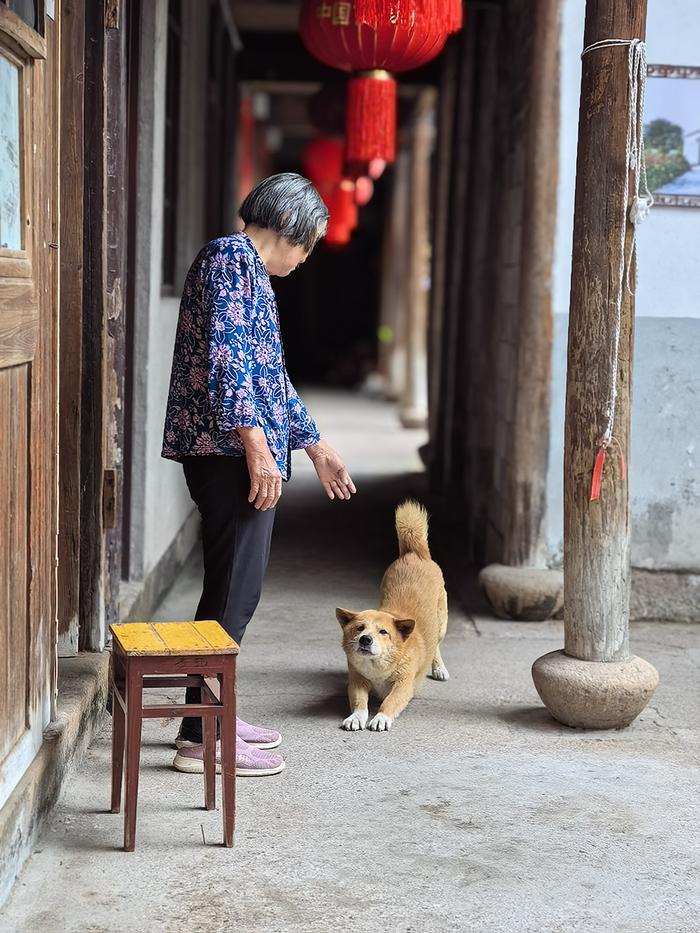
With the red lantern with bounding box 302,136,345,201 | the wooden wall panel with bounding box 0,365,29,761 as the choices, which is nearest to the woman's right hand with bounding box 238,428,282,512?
the wooden wall panel with bounding box 0,365,29,761

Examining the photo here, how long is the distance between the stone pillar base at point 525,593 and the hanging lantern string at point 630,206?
153 cm

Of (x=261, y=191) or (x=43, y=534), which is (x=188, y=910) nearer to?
(x=43, y=534)

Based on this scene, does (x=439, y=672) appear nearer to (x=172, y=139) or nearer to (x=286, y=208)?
(x=286, y=208)

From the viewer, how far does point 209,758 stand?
329 cm

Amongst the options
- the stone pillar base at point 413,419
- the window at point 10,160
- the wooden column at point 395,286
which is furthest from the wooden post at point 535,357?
the wooden column at point 395,286

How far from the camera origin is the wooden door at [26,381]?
Result: 110 inches

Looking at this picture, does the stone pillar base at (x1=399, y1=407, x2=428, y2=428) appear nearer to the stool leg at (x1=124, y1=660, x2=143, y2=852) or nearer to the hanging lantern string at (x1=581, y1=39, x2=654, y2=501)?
the hanging lantern string at (x1=581, y1=39, x2=654, y2=501)

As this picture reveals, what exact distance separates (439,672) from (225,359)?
1893 mm

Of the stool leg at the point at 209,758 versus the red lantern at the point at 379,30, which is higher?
the red lantern at the point at 379,30

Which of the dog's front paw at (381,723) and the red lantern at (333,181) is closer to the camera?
the dog's front paw at (381,723)

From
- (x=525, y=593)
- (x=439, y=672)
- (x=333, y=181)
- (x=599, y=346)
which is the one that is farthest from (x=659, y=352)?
(x=333, y=181)

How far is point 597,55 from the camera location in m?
4.07

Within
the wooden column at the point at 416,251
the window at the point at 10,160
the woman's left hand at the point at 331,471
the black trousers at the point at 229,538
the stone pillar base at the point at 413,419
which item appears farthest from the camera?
the wooden column at the point at 416,251

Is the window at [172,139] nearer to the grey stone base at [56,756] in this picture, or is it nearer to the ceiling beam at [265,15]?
the grey stone base at [56,756]
